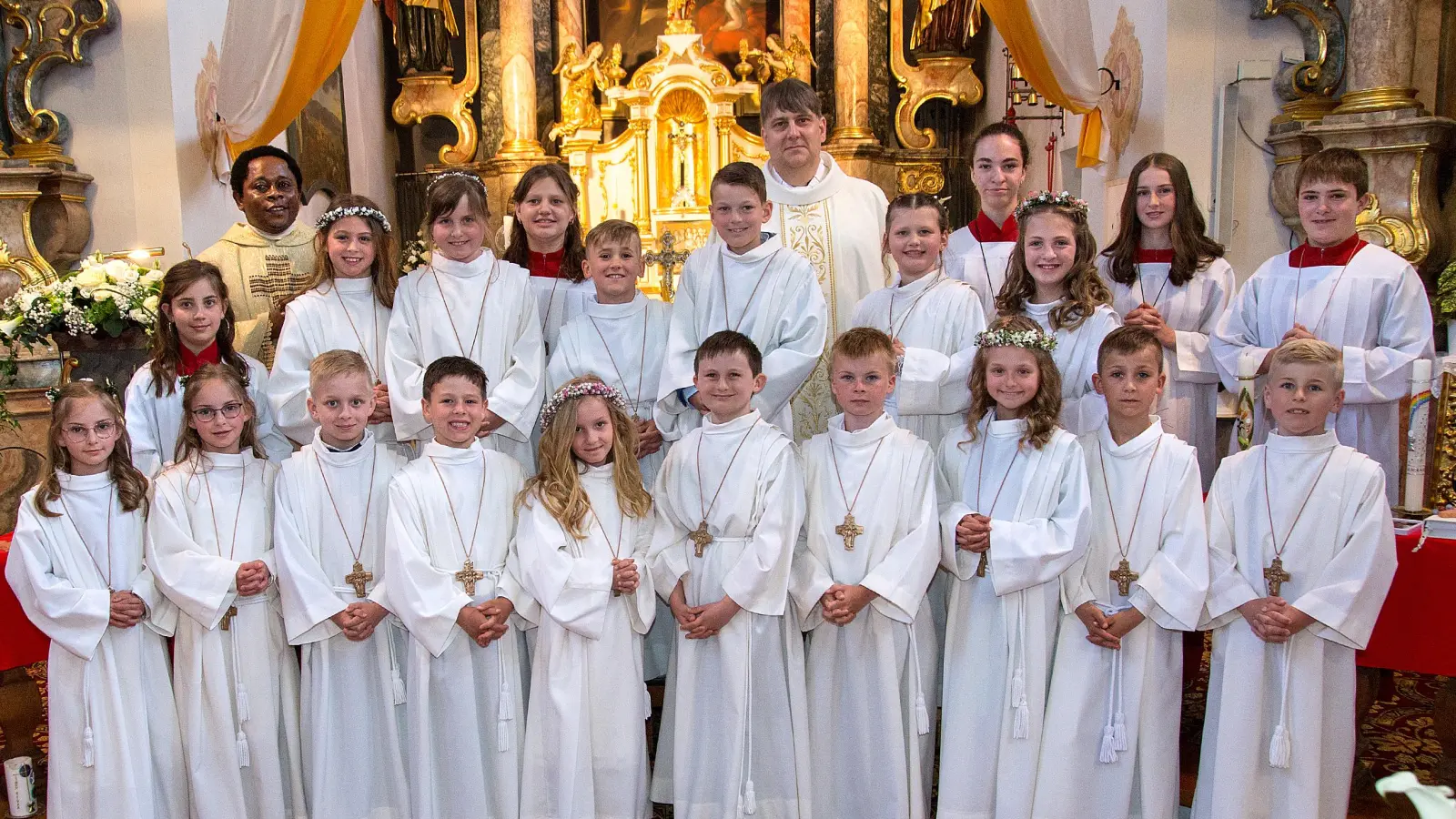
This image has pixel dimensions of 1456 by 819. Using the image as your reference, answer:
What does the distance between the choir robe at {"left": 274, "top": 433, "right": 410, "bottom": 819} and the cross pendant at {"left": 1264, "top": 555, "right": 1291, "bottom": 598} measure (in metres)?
2.51

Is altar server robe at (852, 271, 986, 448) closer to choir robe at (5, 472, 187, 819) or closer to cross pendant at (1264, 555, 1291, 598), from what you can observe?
cross pendant at (1264, 555, 1291, 598)

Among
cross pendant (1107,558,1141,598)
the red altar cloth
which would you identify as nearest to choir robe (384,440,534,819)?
cross pendant (1107,558,1141,598)

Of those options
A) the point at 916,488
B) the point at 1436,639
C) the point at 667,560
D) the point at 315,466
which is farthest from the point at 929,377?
the point at 315,466

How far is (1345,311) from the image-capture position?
13.4 feet

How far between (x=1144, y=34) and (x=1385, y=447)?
160 inches

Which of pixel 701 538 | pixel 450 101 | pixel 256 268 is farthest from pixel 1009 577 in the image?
pixel 450 101

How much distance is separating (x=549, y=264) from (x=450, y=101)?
7.88 meters

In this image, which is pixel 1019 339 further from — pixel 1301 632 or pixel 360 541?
pixel 360 541

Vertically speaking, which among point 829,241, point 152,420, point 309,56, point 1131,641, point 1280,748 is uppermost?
point 309,56

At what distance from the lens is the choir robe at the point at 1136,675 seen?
3299 millimetres

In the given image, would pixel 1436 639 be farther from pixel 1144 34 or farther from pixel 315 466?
pixel 1144 34

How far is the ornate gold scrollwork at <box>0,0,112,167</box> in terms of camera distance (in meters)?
6.62

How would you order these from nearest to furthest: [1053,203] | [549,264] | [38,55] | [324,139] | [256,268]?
[1053,203], [549,264], [256,268], [38,55], [324,139]

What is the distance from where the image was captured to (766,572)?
336 centimetres
